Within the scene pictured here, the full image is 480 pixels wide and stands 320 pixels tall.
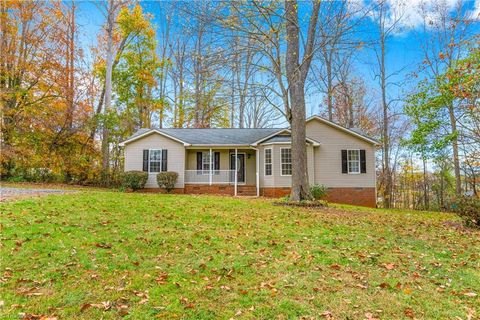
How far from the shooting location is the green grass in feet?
10.5

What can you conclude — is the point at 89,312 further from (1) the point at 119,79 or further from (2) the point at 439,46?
(1) the point at 119,79

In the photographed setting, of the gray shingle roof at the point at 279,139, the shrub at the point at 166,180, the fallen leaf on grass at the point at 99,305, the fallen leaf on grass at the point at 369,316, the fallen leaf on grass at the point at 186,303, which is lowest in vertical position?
the fallen leaf on grass at the point at 369,316

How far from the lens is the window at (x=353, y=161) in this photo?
17.0 m

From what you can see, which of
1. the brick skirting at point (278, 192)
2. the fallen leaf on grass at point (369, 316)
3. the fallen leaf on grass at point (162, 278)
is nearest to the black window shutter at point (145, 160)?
the brick skirting at point (278, 192)

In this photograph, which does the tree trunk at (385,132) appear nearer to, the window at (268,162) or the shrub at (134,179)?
the window at (268,162)

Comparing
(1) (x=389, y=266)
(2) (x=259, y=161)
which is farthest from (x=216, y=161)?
(1) (x=389, y=266)

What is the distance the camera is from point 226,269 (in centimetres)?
427

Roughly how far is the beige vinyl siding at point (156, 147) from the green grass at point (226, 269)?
409 inches

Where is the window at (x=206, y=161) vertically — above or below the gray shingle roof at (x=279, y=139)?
below

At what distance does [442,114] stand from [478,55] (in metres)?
4.51

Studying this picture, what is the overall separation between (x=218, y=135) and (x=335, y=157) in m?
7.54

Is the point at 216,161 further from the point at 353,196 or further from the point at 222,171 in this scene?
the point at 353,196

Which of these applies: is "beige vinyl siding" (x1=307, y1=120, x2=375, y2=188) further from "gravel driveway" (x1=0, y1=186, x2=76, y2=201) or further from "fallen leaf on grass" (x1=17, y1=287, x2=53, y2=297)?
"fallen leaf on grass" (x1=17, y1=287, x2=53, y2=297)

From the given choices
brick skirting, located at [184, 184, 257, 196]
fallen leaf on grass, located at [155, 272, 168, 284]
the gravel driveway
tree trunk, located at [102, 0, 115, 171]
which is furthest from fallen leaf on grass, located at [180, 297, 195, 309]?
tree trunk, located at [102, 0, 115, 171]
